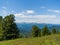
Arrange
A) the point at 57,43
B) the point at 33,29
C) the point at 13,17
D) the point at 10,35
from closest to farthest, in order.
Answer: the point at 57,43
the point at 10,35
the point at 13,17
the point at 33,29

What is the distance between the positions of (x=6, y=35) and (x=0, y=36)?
3.28 meters

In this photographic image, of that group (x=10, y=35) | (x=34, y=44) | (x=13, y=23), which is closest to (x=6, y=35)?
(x=10, y=35)

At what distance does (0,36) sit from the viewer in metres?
81.2

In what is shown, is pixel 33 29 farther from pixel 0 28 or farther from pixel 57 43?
pixel 57 43

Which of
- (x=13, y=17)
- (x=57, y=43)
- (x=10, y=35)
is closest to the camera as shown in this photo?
(x=57, y=43)

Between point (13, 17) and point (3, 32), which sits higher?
point (13, 17)

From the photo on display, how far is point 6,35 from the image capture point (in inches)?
3167

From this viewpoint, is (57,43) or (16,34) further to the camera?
(16,34)

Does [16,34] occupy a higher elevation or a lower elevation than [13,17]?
lower

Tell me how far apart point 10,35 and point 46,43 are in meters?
55.5

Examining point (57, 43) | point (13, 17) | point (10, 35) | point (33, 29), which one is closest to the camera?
point (57, 43)

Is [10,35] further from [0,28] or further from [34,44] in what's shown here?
[34,44]

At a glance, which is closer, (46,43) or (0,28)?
(46,43)

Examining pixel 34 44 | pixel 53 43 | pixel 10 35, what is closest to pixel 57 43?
pixel 53 43
